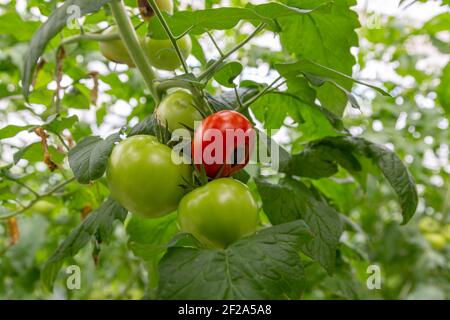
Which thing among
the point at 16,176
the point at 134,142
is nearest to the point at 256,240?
the point at 134,142

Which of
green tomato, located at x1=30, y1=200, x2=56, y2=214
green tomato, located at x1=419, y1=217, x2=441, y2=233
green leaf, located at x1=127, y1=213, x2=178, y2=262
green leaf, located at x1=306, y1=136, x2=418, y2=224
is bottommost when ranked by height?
green tomato, located at x1=419, y1=217, x2=441, y2=233

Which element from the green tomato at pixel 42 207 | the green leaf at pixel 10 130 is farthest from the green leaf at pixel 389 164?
the green tomato at pixel 42 207

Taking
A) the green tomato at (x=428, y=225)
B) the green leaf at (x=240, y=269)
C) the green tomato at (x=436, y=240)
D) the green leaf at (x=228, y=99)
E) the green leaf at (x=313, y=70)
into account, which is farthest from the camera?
the green tomato at (x=428, y=225)

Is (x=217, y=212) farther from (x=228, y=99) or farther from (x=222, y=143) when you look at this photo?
(x=228, y=99)

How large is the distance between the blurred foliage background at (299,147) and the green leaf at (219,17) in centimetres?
27

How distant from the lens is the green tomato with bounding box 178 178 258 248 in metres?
0.58

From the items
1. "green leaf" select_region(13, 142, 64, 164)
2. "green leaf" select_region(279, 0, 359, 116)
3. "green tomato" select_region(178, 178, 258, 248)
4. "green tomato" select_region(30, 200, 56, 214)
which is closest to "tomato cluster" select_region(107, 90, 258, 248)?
"green tomato" select_region(178, 178, 258, 248)

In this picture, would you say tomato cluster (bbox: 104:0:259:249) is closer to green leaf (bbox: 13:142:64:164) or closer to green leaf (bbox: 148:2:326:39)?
green leaf (bbox: 148:2:326:39)

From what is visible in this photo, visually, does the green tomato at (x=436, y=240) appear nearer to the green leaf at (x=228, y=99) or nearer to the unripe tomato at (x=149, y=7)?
the green leaf at (x=228, y=99)

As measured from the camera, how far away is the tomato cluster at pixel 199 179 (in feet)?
1.94

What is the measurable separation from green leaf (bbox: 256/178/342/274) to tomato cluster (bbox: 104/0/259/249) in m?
0.15

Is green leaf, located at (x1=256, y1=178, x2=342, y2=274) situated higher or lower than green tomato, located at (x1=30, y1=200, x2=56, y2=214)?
higher
